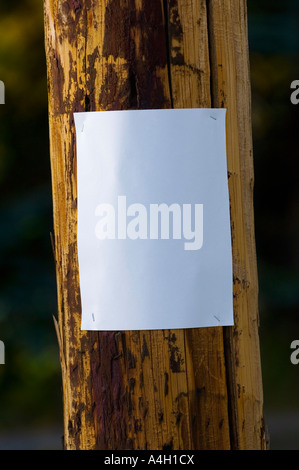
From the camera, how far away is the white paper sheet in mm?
1640

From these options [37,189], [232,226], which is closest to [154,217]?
[232,226]

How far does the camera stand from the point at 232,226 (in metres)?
1.70

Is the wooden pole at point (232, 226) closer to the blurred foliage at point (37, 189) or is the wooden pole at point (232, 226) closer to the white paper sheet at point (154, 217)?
the white paper sheet at point (154, 217)

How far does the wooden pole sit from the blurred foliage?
4.12 m

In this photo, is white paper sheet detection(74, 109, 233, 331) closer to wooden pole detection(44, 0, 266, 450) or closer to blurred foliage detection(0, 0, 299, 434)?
wooden pole detection(44, 0, 266, 450)

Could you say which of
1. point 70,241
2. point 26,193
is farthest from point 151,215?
point 26,193

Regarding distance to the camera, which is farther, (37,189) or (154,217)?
(37,189)

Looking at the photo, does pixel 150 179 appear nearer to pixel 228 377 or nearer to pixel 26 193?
pixel 228 377

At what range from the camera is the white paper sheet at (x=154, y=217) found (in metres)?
1.64

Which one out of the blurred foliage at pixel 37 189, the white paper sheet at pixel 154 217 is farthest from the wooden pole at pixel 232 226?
the blurred foliage at pixel 37 189

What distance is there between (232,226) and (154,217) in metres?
0.19

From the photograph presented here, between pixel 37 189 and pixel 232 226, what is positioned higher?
pixel 37 189

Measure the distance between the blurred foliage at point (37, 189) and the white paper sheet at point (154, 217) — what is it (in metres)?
4.19

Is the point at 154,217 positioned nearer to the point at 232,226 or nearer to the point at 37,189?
the point at 232,226
